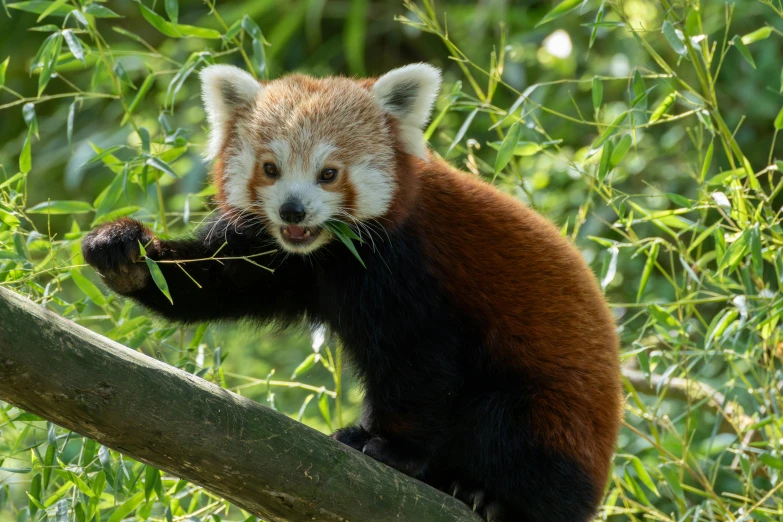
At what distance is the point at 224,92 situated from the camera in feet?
9.05

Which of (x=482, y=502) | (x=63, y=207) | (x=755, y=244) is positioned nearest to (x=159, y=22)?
(x=63, y=207)

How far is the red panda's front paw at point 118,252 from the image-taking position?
2.47m

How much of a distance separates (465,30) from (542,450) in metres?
3.52

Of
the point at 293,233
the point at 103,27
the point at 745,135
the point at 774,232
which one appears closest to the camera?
the point at 293,233

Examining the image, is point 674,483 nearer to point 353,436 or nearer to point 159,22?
point 353,436

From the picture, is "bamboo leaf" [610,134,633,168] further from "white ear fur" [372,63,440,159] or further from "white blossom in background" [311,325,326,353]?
"white blossom in background" [311,325,326,353]

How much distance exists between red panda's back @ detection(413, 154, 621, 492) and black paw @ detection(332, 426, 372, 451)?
0.44 metres

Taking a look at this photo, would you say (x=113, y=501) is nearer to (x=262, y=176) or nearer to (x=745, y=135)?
(x=262, y=176)

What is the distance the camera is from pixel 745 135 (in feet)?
16.7

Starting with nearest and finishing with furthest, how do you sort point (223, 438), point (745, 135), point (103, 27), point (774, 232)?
point (223, 438)
point (774, 232)
point (745, 135)
point (103, 27)

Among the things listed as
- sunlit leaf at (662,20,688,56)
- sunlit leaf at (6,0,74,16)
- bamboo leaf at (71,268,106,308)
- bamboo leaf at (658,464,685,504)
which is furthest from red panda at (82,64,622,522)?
sunlit leaf at (662,20,688,56)

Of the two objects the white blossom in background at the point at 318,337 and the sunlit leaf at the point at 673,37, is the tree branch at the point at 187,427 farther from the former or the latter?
the sunlit leaf at the point at 673,37

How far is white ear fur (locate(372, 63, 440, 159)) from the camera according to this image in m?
2.77

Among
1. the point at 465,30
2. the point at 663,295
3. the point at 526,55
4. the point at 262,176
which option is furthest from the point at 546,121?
the point at 262,176
